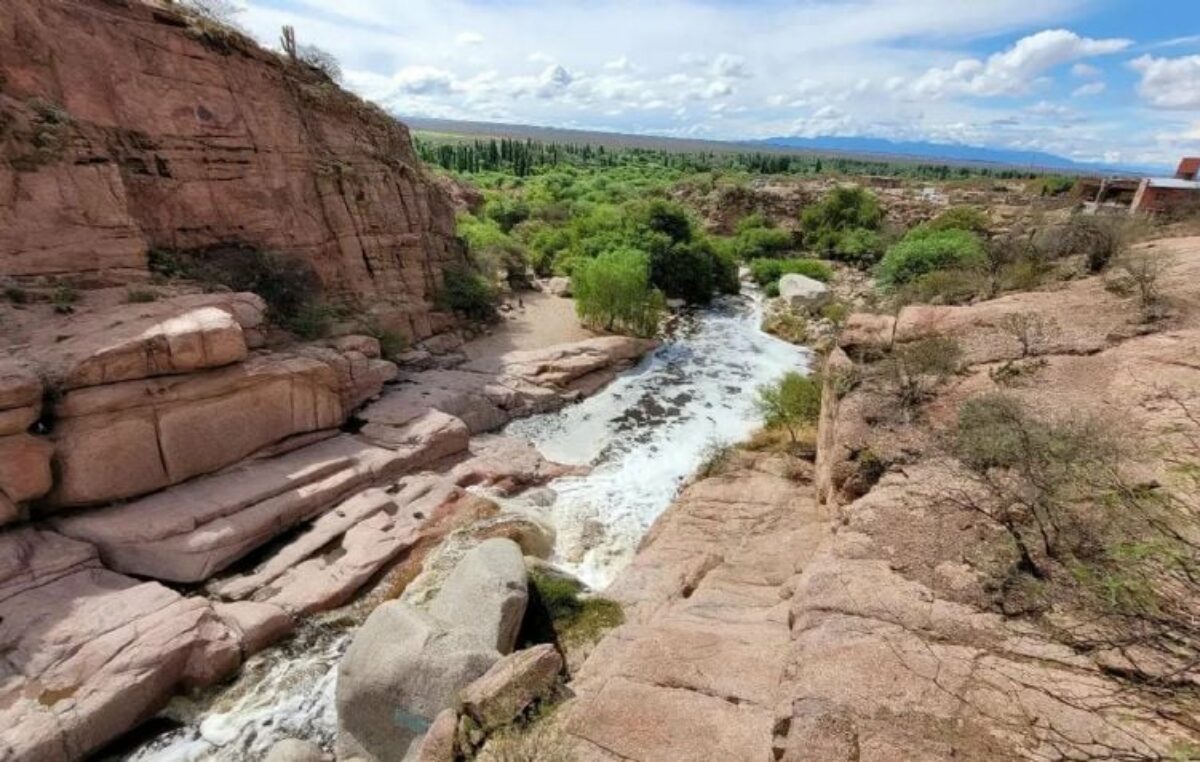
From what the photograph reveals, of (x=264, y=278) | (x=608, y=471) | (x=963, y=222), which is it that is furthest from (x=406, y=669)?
(x=963, y=222)

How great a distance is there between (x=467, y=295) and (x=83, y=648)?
18.8m

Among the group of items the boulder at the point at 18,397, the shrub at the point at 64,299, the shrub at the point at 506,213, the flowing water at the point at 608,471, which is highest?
the shrub at the point at 64,299

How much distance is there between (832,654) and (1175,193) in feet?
119

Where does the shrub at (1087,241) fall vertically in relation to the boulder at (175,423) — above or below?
above

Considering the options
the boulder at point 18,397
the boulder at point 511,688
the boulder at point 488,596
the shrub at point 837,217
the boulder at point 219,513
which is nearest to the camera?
the boulder at point 511,688

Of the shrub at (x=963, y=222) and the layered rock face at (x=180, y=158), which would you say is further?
the shrub at (x=963, y=222)

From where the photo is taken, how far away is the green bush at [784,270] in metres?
38.3

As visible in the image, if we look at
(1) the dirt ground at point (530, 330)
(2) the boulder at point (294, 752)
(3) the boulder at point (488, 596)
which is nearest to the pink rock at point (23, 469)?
(2) the boulder at point (294, 752)

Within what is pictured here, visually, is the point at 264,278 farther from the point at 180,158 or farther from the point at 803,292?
the point at 803,292

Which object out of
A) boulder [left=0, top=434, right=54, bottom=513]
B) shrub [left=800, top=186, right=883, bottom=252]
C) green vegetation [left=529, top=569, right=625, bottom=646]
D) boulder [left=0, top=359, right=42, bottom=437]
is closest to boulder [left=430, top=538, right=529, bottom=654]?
green vegetation [left=529, top=569, right=625, bottom=646]

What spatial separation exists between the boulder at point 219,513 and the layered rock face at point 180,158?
6.39 metres

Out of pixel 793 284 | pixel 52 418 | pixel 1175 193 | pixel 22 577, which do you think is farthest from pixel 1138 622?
pixel 1175 193

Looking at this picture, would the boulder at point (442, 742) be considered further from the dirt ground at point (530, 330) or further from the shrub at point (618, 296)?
the shrub at point (618, 296)

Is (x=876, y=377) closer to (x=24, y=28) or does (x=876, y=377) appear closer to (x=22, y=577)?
(x=22, y=577)
